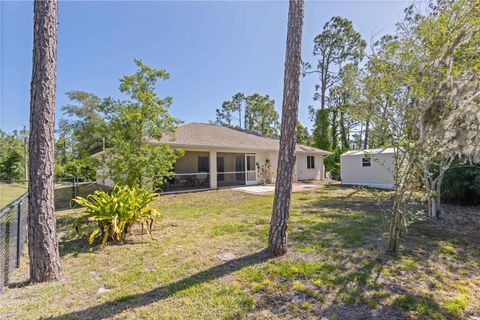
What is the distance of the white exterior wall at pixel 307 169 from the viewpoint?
18016 millimetres

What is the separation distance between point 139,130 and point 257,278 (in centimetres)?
591

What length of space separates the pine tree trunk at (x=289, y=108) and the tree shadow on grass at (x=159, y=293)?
3.03 ft

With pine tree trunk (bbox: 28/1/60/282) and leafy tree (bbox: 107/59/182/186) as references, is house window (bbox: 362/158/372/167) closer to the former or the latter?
leafy tree (bbox: 107/59/182/186)

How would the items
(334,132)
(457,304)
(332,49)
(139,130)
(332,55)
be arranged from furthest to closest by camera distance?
(334,132) → (332,55) → (332,49) → (139,130) → (457,304)

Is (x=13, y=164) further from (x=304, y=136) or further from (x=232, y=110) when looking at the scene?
(x=304, y=136)

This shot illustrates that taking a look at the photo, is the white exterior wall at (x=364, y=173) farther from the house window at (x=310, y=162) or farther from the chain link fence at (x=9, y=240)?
the chain link fence at (x=9, y=240)

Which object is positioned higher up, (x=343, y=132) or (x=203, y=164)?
(x=343, y=132)

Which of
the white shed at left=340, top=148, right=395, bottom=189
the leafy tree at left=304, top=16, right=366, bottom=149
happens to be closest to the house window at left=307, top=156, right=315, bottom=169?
the white shed at left=340, top=148, right=395, bottom=189

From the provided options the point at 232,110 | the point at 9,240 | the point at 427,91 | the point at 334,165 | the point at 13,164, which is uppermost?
the point at 232,110

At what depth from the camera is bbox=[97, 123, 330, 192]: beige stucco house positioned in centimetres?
1275

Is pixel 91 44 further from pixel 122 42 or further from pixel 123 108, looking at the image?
pixel 123 108

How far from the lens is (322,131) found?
2327cm

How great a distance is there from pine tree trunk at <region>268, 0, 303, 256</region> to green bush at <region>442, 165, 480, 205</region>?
26.4 ft

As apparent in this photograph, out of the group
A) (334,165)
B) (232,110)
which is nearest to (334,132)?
(334,165)
